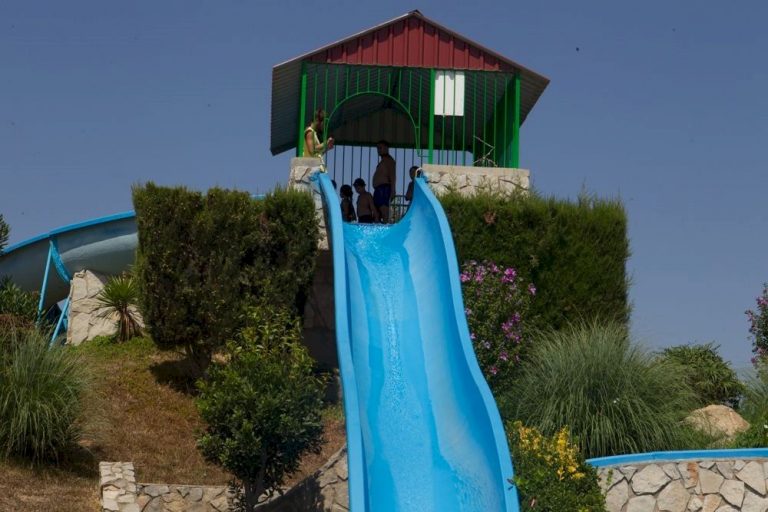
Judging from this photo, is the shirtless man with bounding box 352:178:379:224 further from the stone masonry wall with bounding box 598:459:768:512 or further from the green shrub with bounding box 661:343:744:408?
the stone masonry wall with bounding box 598:459:768:512

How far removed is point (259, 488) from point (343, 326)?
1.95 meters

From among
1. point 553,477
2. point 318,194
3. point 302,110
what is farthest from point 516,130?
Result: point 553,477

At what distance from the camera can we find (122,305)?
19.6 metres

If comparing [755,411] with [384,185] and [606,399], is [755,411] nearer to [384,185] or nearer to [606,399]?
[606,399]

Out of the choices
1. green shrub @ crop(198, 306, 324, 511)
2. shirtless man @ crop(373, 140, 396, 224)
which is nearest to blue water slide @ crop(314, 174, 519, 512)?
green shrub @ crop(198, 306, 324, 511)

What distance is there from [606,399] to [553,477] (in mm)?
2214

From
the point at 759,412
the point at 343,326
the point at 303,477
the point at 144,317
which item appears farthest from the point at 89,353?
the point at 759,412

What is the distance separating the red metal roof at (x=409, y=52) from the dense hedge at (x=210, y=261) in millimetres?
3597

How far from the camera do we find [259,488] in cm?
1288

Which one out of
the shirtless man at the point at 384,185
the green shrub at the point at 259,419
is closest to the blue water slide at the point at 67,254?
the shirtless man at the point at 384,185

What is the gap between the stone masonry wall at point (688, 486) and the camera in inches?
476

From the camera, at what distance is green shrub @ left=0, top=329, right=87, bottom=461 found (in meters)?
13.8

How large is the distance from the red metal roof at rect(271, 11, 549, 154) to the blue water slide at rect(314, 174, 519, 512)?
12.6 ft

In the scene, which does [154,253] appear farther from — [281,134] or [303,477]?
[281,134]
